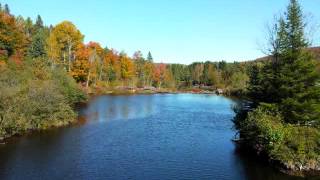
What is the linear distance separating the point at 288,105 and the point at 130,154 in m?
14.9

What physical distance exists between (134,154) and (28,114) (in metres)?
15.8

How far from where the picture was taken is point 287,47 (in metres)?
36.0

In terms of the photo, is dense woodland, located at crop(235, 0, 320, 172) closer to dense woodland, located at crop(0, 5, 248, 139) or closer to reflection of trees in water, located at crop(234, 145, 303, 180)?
reflection of trees in water, located at crop(234, 145, 303, 180)

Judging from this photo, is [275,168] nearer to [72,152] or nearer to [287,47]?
[287,47]

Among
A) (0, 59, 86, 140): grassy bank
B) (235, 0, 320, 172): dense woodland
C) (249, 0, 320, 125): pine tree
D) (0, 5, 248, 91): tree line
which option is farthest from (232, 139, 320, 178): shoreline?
(0, 5, 248, 91): tree line

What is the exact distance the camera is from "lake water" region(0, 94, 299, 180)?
28312 mm

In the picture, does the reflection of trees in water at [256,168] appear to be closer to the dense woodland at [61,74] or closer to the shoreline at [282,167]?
the shoreline at [282,167]

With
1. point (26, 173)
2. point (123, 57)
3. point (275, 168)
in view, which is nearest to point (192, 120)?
point (275, 168)

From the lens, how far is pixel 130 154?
33.8 meters

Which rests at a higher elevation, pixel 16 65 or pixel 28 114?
pixel 16 65

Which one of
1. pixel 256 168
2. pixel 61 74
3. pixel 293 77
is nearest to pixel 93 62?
pixel 61 74

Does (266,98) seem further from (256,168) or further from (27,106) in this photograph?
(27,106)

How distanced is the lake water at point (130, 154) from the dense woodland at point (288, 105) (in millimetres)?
2031

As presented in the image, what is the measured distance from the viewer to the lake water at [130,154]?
28312 mm
